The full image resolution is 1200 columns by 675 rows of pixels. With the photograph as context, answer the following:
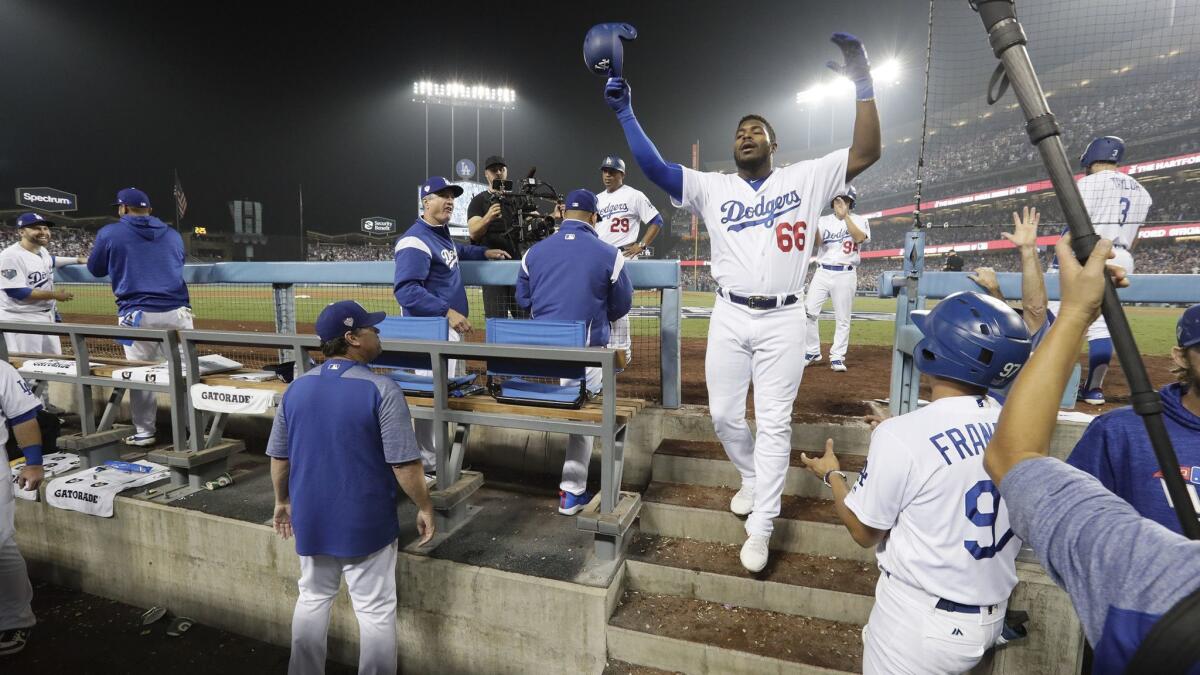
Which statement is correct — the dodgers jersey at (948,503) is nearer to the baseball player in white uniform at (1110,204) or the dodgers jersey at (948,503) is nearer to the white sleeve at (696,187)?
the white sleeve at (696,187)

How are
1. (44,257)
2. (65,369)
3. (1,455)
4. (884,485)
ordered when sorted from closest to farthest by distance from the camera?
(884,485), (1,455), (65,369), (44,257)

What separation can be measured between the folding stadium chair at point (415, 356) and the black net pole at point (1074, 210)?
9.58 ft

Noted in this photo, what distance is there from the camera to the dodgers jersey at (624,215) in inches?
221

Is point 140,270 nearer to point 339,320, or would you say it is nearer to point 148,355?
point 148,355

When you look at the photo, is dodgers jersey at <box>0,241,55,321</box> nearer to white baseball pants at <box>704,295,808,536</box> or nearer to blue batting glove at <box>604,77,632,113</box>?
blue batting glove at <box>604,77,632,113</box>

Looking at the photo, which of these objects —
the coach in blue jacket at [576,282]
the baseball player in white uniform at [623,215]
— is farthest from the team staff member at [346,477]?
the baseball player in white uniform at [623,215]

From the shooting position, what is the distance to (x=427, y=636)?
2.88 metres

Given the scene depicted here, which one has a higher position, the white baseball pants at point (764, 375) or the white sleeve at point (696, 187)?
the white sleeve at point (696, 187)

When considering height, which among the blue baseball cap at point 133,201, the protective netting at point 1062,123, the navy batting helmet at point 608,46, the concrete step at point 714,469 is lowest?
the concrete step at point 714,469

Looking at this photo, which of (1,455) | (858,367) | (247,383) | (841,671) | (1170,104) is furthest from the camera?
(1170,104)

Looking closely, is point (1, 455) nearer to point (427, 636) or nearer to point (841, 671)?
point (427, 636)

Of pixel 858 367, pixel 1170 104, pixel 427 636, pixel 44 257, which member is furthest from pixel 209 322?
pixel 1170 104

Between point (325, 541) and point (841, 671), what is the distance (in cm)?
229

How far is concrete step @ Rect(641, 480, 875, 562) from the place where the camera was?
288 cm
